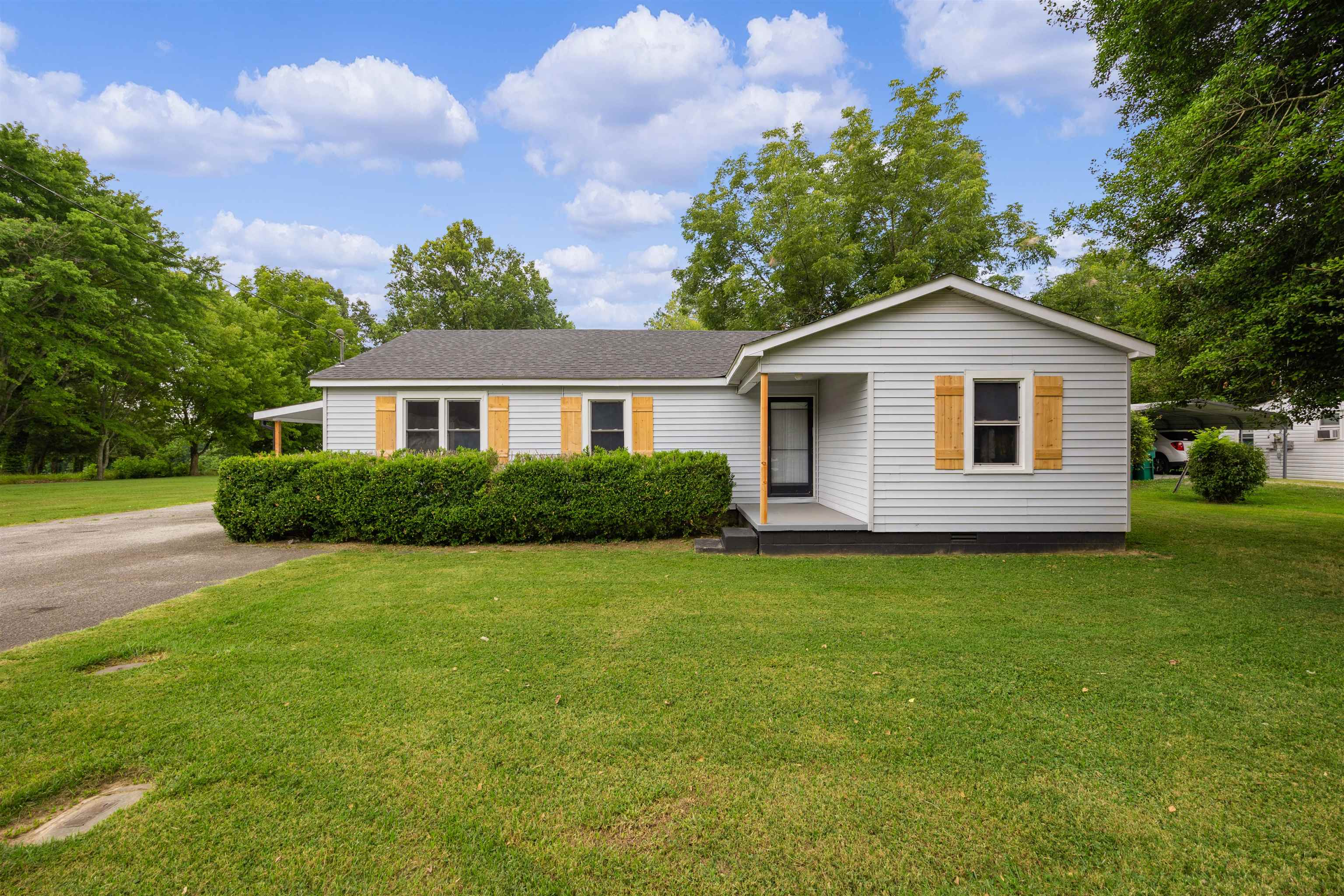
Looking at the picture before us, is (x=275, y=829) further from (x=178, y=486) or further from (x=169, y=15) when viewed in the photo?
(x=178, y=486)

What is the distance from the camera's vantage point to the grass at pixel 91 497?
12.0m

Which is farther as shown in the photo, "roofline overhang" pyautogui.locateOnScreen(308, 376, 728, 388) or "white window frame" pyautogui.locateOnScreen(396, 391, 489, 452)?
"white window frame" pyautogui.locateOnScreen(396, 391, 489, 452)

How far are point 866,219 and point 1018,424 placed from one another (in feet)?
49.4

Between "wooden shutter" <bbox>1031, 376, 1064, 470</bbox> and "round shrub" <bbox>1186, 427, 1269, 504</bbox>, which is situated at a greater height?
"wooden shutter" <bbox>1031, 376, 1064, 470</bbox>

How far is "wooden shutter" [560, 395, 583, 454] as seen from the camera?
33.9 ft

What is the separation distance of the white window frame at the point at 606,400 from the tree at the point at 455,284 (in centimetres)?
2162

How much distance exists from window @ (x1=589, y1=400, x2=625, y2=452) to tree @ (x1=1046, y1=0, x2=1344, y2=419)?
801cm

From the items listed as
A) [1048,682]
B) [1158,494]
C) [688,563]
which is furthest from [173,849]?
[1158,494]

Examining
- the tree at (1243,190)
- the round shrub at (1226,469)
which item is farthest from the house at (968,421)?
the round shrub at (1226,469)

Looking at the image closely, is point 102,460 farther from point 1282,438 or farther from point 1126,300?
point 1282,438

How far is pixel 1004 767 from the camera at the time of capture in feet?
8.30

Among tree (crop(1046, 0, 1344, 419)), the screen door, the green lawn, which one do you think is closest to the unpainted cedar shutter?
the green lawn

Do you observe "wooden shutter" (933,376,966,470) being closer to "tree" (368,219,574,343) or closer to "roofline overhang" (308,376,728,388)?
"roofline overhang" (308,376,728,388)

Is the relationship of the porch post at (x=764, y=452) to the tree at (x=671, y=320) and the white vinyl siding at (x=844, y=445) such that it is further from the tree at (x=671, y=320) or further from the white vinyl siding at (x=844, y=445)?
the tree at (x=671, y=320)
